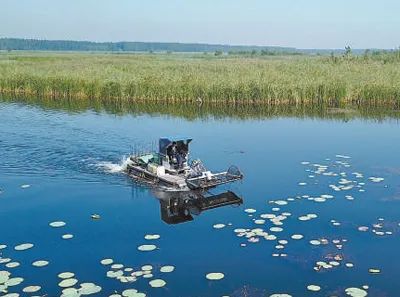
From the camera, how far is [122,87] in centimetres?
3816

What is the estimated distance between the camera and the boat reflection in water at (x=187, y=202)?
14.3 m

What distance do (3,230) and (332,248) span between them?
830cm

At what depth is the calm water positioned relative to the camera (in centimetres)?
1050

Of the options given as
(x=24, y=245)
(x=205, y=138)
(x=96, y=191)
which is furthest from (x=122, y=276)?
(x=205, y=138)

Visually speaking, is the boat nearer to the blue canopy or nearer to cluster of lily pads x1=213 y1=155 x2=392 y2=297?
the blue canopy

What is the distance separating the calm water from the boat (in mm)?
592

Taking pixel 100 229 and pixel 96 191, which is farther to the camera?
pixel 96 191

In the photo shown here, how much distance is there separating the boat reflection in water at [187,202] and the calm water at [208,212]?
0.98 ft

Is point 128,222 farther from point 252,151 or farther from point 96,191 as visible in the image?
point 252,151

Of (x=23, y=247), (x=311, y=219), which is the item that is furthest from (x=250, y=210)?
(x=23, y=247)

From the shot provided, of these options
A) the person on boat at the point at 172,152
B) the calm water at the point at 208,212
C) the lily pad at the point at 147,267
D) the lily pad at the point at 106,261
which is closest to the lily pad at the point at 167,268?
the calm water at the point at 208,212

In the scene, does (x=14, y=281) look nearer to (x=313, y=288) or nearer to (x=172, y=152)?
(x=313, y=288)

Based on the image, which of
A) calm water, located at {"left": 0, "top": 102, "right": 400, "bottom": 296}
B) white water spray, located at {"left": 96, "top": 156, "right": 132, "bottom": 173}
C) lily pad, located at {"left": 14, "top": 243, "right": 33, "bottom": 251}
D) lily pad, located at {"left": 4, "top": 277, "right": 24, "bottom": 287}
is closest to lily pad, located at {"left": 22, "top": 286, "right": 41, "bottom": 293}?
calm water, located at {"left": 0, "top": 102, "right": 400, "bottom": 296}

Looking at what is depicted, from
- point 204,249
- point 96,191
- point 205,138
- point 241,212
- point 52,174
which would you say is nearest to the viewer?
point 204,249
